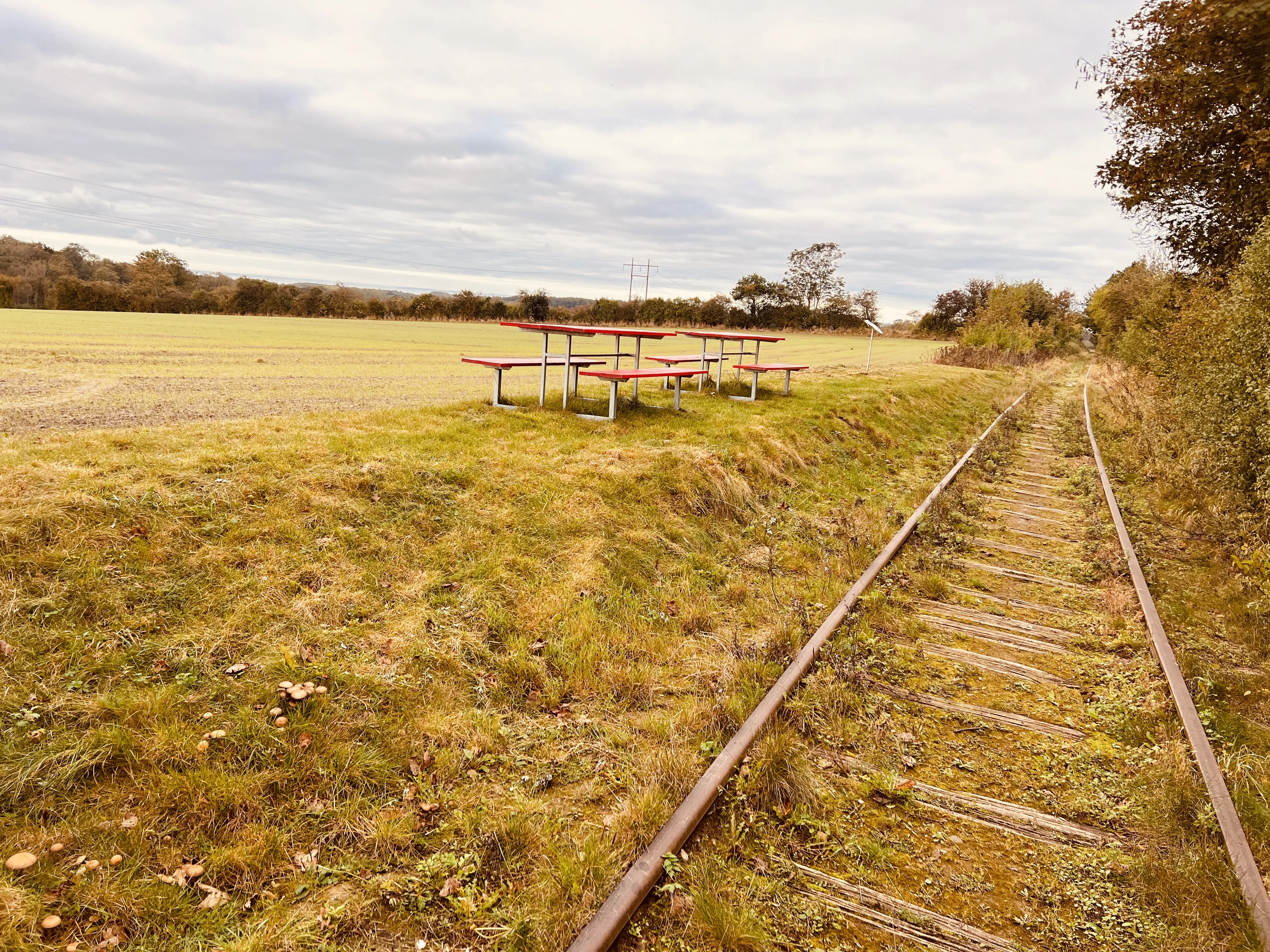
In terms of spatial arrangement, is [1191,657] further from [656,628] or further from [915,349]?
[915,349]

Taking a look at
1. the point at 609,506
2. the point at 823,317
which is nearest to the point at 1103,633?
the point at 609,506

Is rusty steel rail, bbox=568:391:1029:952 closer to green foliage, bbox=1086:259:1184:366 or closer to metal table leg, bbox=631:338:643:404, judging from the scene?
metal table leg, bbox=631:338:643:404

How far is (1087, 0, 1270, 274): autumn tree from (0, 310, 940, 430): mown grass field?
10804 mm

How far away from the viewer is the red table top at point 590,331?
9.59 meters

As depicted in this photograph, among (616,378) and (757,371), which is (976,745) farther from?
(757,371)

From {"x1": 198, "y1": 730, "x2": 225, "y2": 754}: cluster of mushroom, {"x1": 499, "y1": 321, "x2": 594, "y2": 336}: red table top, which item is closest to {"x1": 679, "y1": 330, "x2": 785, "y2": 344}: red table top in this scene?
{"x1": 499, "y1": 321, "x2": 594, "y2": 336}: red table top

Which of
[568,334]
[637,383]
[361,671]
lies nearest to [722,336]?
[637,383]

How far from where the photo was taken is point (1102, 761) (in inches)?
152

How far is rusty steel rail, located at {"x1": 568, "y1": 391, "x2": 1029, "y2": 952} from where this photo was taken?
98.3 inches

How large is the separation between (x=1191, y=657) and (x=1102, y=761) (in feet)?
6.02

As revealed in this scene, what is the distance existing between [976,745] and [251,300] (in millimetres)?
65181

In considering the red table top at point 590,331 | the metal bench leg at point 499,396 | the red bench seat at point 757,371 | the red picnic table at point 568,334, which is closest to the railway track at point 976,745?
the red table top at point 590,331

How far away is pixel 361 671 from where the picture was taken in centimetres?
411

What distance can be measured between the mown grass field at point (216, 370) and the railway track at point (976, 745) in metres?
7.79
